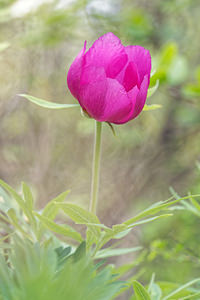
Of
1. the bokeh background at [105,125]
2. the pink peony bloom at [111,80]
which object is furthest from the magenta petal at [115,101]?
the bokeh background at [105,125]

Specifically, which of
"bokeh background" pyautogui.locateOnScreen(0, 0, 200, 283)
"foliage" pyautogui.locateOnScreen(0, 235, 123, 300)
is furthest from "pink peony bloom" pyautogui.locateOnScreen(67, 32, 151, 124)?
"bokeh background" pyautogui.locateOnScreen(0, 0, 200, 283)

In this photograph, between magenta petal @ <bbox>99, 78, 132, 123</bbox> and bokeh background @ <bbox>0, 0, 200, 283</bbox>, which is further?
bokeh background @ <bbox>0, 0, 200, 283</bbox>

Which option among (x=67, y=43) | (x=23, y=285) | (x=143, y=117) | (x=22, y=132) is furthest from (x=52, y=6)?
(x=23, y=285)

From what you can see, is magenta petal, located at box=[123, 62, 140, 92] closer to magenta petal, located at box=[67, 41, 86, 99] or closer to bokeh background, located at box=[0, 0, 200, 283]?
magenta petal, located at box=[67, 41, 86, 99]

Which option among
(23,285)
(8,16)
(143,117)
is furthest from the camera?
(143,117)

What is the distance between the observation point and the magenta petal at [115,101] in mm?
236

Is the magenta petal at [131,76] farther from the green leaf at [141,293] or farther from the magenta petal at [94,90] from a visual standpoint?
the green leaf at [141,293]

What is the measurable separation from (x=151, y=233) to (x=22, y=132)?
58 cm

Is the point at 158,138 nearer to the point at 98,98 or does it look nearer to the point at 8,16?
the point at 8,16

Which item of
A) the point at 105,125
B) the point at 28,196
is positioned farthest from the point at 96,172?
the point at 105,125

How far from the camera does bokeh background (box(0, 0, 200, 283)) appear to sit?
1029 millimetres

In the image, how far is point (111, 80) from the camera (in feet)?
0.78

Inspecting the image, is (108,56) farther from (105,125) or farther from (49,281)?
(105,125)

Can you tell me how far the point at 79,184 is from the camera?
1.30 m
